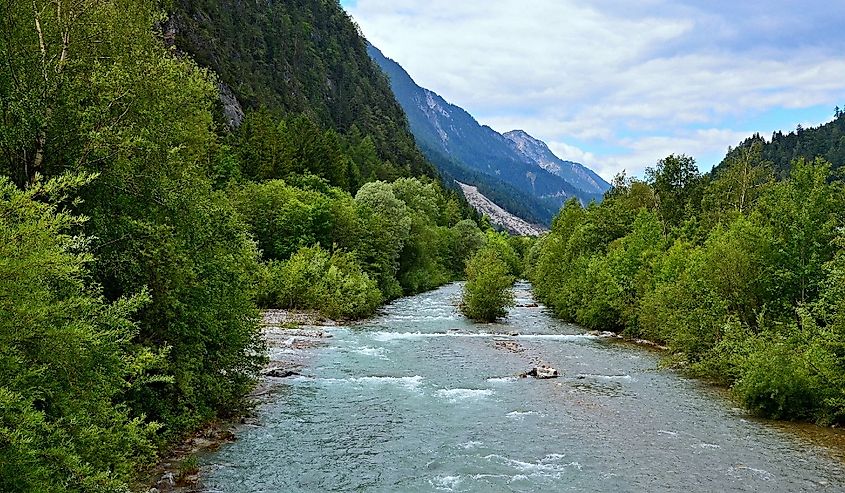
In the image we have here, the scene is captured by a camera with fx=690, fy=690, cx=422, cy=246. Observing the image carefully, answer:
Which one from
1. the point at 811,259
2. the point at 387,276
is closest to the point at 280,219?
the point at 387,276

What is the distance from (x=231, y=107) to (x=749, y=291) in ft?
249

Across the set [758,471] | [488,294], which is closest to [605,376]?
[758,471]

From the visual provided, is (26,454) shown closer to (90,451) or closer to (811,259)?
(90,451)

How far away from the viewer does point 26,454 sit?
9.09 m

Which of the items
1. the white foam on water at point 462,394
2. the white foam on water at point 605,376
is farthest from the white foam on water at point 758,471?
the white foam on water at point 605,376

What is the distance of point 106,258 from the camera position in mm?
16062

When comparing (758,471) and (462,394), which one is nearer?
(758,471)

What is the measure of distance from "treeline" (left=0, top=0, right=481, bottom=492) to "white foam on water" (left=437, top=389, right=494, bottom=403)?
23.2ft

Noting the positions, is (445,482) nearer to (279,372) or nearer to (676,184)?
(279,372)

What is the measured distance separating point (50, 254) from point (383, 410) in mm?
15154

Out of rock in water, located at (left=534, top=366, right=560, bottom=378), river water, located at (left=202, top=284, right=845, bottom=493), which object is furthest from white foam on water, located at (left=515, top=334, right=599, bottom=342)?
rock in water, located at (left=534, top=366, right=560, bottom=378)

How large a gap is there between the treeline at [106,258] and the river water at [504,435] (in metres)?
2.93

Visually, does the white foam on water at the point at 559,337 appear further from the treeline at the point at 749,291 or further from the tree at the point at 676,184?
the tree at the point at 676,184

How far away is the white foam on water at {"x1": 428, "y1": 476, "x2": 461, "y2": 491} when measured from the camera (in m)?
15.9
